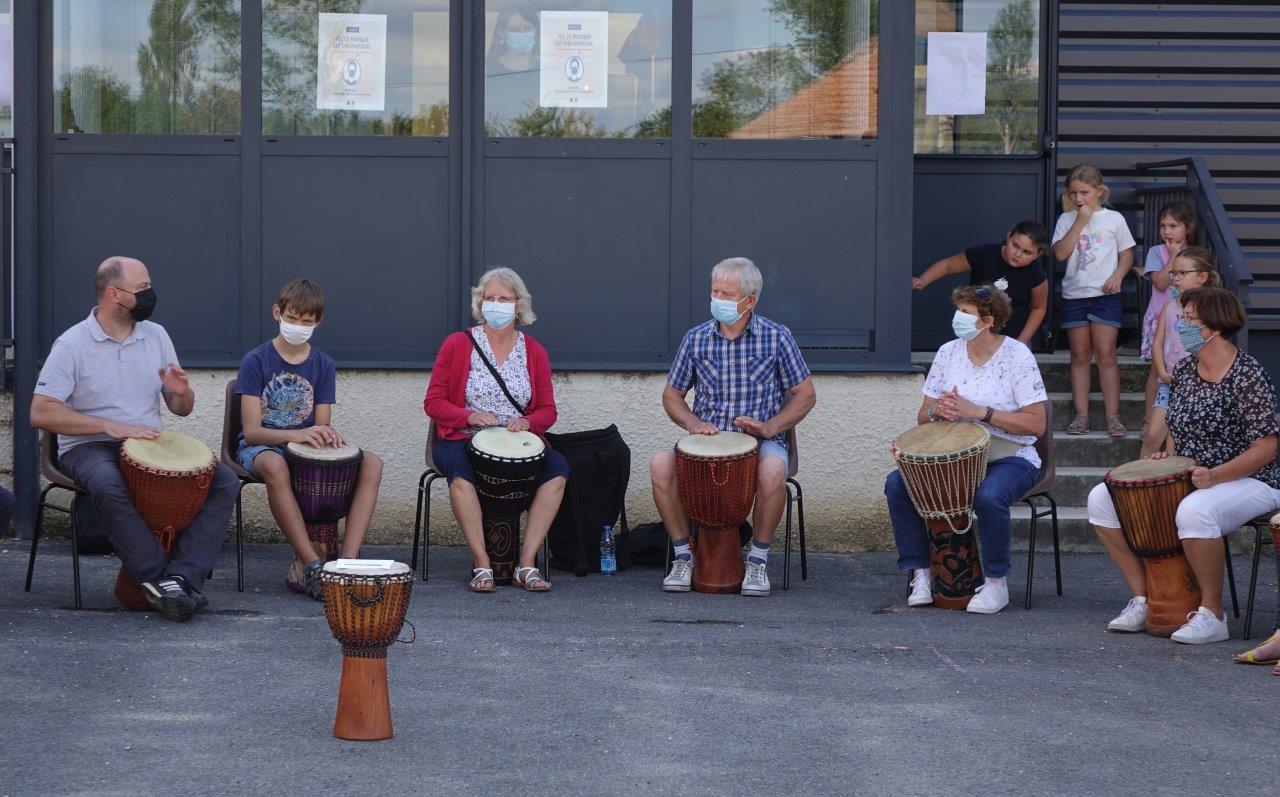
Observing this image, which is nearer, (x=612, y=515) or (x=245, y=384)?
(x=245, y=384)

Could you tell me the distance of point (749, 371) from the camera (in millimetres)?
7273

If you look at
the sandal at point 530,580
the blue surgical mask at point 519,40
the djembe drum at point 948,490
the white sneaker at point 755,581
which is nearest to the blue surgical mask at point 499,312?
the sandal at point 530,580

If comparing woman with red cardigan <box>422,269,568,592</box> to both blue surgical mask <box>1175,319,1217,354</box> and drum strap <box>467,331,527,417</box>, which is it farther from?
blue surgical mask <box>1175,319,1217,354</box>

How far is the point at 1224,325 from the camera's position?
6.20m

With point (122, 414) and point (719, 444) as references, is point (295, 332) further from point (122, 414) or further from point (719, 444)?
point (719, 444)

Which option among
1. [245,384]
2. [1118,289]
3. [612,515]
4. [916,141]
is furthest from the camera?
[916,141]

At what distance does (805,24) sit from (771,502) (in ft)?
8.69

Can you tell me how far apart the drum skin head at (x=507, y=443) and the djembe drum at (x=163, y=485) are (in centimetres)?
116

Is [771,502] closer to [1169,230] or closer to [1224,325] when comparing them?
[1224,325]

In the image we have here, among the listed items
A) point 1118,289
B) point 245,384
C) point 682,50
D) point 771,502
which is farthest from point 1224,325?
point 245,384

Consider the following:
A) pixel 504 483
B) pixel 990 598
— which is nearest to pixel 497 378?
pixel 504 483

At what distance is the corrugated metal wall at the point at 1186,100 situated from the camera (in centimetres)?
962

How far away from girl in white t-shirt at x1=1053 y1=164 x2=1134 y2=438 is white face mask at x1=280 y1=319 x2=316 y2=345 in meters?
4.15

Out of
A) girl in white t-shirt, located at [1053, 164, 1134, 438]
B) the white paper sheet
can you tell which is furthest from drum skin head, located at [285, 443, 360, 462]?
the white paper sheet
